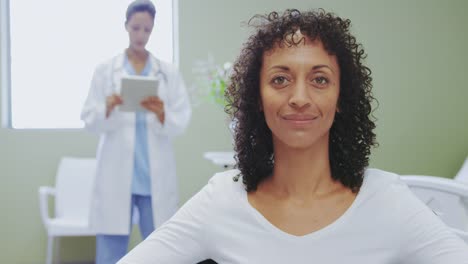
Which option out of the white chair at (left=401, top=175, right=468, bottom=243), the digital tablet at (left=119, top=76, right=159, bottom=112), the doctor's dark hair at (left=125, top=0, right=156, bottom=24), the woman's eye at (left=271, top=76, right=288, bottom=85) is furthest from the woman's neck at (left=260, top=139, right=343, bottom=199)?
the doctor's dark hair at (left=125, top=0, right=156, bottom=24)

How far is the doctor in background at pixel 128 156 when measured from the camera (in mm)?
2553

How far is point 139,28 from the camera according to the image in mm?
2598

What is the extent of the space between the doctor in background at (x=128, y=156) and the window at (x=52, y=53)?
1.22m

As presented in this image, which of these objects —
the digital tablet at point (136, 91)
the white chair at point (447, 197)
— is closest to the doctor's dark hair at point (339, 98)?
the white chair at point (447, 197)

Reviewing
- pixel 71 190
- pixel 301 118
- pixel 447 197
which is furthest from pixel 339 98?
pixel 71 190

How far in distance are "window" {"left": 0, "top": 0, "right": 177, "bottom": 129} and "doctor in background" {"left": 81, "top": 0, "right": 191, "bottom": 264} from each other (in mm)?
1216

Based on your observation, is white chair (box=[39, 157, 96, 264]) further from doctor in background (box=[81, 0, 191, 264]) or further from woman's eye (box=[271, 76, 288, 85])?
woman's eye (box=[271, 76, 288, 85])

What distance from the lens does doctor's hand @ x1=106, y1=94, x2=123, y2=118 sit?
2525 millimetres

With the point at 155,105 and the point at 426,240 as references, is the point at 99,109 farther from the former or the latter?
the point at 426,240

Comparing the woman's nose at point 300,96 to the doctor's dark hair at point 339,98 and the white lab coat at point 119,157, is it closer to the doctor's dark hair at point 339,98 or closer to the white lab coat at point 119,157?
the doctor's dark hair at point 339,98

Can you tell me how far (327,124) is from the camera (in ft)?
2.89

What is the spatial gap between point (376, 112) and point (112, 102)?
2202 mm

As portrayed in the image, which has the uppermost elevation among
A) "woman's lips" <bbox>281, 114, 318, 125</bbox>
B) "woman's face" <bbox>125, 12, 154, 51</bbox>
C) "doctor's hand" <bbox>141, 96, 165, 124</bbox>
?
"woman's face" <bbox>125, 12, 154, 51</bbox>

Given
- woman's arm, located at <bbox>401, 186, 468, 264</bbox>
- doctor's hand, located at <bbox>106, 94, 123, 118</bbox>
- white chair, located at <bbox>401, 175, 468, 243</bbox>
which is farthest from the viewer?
doctor's hand, located at <bbox>106, 94, 123, 118</bbox>
